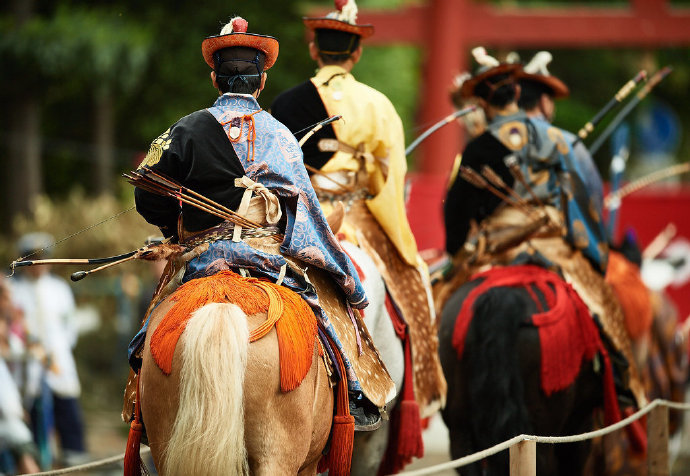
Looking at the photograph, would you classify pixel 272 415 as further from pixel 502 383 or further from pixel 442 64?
pixel 442 64

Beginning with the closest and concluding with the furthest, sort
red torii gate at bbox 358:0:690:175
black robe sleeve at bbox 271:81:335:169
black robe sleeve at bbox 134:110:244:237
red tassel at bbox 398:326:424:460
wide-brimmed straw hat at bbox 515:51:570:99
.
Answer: black robe sleeve at bbox 134:110:244:237, red tassel at bbox 398:326:424:460, black robe sleeve at bbox 271:81:335:169, wide-brimmed straw hat at bbox 515:51:570:99, red torii gate at bbox 358:0:690:175

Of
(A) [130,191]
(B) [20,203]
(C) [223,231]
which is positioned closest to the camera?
(C) [223,231]

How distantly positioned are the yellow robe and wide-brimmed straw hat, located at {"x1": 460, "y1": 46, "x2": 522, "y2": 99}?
81 centimetres

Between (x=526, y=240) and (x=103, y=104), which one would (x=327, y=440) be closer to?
(x=526, y=240)

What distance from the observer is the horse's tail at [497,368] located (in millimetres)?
5441

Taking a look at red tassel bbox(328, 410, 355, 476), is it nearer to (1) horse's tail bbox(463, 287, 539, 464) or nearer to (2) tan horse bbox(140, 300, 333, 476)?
(2) tan horse bbox(140, 300, 333, 476)

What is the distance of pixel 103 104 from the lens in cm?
1875

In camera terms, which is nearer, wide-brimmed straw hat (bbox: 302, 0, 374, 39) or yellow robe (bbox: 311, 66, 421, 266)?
yellow robe (bbox: 311, 66, 421, 266)

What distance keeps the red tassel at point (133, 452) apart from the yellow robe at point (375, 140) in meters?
1.89

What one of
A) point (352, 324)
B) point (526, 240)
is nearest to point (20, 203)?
point (526, 240)

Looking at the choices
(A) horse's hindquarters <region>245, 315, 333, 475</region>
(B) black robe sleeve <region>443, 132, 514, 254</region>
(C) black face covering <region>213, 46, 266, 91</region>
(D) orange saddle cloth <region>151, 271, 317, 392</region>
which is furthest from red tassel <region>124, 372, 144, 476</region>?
(B) black robe sleeve <region>443, 132, 514, 254</region>

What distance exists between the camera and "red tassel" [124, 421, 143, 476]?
13.0 feet

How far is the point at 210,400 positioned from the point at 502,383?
2.40 metres

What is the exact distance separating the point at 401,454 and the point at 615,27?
10107 millimetres
